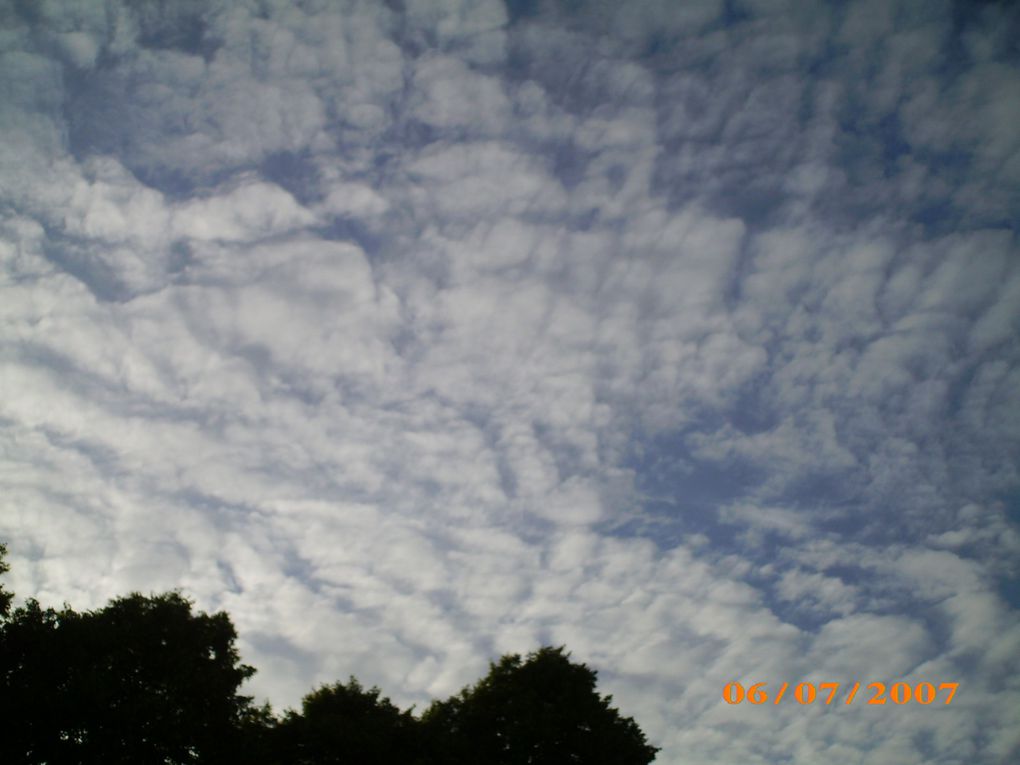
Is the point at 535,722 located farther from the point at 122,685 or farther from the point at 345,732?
the point at 122,685

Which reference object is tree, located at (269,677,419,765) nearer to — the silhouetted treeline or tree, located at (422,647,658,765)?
the silhouetted treeline

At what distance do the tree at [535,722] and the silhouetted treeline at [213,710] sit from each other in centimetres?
7

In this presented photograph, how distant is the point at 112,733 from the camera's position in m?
27.5

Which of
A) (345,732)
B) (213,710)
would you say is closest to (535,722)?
(345,732)

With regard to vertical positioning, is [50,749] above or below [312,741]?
below

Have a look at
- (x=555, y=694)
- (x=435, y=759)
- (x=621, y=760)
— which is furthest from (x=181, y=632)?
(x=621, y=760)

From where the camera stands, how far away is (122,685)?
95.7 ft

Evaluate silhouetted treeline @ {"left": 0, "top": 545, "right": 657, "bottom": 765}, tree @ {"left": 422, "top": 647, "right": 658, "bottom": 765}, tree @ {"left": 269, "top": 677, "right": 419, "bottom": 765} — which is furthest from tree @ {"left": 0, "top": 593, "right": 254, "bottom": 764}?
tree @ {"left": 422, "top": 647, "right": 658, "bottom": 765}

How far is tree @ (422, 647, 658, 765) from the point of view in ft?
106

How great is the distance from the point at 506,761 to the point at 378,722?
7291 millimetres

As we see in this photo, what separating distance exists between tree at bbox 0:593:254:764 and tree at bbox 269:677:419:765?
2.95 m

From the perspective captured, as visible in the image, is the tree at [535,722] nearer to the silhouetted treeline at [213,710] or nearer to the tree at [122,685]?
the silhouetted treeline at [213,710]

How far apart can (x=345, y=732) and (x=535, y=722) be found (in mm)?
10159

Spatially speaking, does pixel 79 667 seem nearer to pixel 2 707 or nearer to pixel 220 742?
pixel 2 707
